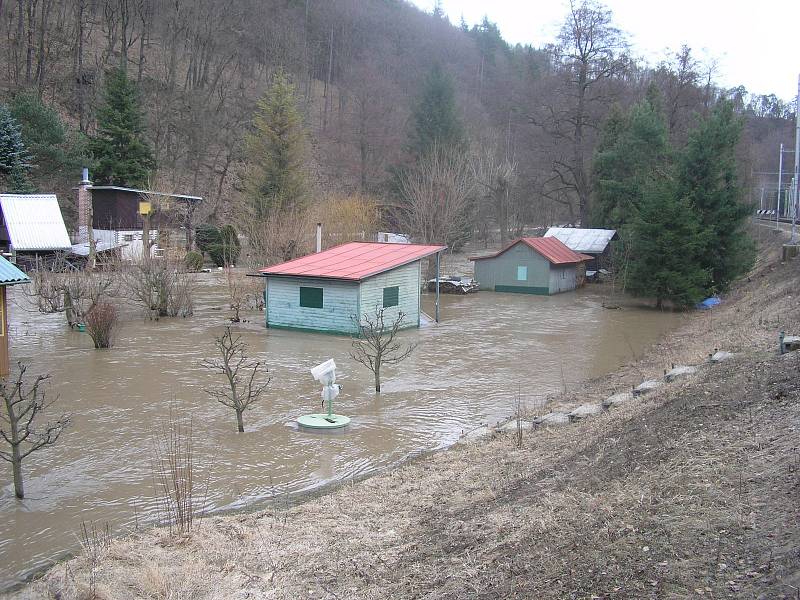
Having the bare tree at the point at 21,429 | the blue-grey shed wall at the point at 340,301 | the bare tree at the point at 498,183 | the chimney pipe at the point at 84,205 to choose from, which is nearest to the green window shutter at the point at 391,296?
the blue-grey shed wall at the point at 340,301

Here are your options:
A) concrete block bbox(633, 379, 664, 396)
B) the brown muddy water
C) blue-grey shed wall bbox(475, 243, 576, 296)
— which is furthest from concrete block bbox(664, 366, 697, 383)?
blue-grey shed wall bbox(475, 243, 576, 296)

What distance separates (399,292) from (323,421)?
12.1m

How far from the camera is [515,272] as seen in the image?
38.3 m

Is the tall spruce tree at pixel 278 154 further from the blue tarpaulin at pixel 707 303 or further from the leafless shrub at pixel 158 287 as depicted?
the blue tarpaulin at pixel 707 303

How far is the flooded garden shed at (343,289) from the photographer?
2344 cm

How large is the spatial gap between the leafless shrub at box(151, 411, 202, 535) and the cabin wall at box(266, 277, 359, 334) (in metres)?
9.79

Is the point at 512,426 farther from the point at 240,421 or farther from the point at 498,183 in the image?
the point at 498,183

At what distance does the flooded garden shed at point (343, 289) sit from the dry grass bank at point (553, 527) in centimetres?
1298

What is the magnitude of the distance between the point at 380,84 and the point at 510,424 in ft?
220

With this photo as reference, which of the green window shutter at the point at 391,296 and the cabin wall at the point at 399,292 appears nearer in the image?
the cabin wall at the point at 399,292

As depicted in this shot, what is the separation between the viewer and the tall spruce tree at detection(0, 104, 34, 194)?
3959cm

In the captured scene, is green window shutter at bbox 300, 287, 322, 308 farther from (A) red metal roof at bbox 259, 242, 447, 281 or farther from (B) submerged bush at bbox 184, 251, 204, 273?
(B) submerged bush at bbox 184, 251, 204, 273

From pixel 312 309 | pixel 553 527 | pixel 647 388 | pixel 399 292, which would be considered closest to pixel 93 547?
pixel 553 527

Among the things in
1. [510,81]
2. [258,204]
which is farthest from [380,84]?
[258,204]
